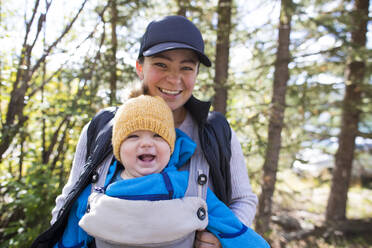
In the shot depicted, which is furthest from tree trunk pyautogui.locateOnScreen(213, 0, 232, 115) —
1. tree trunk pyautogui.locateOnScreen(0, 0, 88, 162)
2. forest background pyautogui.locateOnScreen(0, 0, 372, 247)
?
tree trunk pyautogui.locateOnScreen(0, 0, 88, 162)

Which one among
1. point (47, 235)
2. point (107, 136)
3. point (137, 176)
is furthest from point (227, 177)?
point (47, 235)

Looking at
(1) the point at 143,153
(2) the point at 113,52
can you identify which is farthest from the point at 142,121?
(2) the point at 113,52

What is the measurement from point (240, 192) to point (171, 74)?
3.28 feet

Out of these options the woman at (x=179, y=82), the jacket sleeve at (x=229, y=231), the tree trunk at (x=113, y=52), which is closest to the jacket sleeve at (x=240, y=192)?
the woman at (x=179, y=82)

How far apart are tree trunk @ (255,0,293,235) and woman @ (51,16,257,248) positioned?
11.2ft

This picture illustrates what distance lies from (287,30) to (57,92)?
5224 mm

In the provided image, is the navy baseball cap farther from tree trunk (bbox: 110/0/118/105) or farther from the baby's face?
tree trunk (bbox: 110/0/118/105)

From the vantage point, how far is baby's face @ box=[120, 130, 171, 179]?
4.91 ft

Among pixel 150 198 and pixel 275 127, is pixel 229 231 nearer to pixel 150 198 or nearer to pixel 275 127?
pixel 150 198

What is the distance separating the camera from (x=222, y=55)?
5113 millimetres

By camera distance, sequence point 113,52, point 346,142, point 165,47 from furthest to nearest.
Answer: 1. point 346,142
2. point 113,52
3. point 165,47

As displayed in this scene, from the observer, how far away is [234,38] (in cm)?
573

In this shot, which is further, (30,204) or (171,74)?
(30,204)

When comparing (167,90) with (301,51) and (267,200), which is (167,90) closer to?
(267,200)
